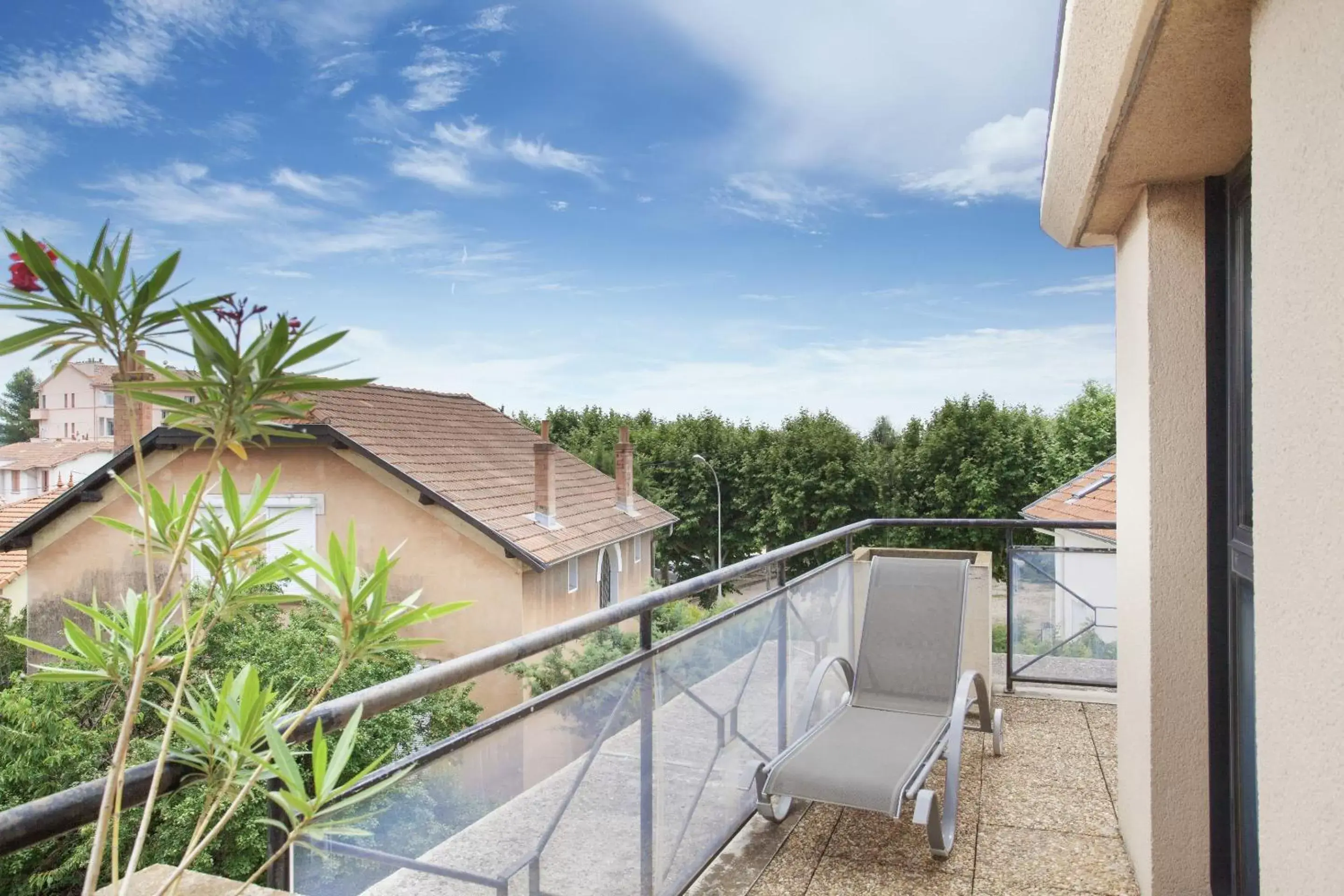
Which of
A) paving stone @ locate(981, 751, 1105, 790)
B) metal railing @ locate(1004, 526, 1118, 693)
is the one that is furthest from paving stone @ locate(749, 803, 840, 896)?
metal railing @ locate(1004, 526, 1118, 693)

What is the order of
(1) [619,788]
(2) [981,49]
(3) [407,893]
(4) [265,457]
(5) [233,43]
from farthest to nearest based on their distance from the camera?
(5) [233,43], (2) [981,49], (4) [265,457], (1) [619,788], (3) [407,893]

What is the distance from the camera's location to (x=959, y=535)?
2588 cm

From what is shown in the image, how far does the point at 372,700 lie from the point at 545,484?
18.4 meters

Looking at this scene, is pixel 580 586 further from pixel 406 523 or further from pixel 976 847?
pixel 976 847

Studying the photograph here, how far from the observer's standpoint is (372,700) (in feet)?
5.29

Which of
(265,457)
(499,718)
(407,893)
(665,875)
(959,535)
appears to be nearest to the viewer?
(407,893)

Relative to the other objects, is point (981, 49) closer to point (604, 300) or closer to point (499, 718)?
point (604, 300)

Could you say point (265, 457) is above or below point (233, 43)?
below

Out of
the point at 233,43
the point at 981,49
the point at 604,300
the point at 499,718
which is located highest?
the point at 233,43

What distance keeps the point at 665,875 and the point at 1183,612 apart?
1.93 metres

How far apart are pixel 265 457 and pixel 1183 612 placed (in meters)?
17.6

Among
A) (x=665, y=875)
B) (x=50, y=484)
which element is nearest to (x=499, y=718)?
(x=665, y=875)

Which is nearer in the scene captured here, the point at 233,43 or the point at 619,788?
the point at 619,788

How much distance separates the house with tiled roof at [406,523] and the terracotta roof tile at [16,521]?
124 cm
